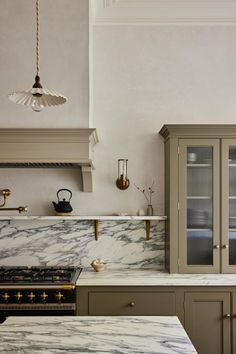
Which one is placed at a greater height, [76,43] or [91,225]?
[76,43]

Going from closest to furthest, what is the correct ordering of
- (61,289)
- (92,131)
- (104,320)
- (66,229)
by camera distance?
1. (104,320)
2. (61,289)
3. (92,131)
4. (66,229)

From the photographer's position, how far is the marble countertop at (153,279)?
9.50 feet

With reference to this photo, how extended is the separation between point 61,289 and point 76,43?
1.99 m

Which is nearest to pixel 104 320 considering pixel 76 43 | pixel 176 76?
pixel 76 43

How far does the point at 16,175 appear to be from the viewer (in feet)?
11.4

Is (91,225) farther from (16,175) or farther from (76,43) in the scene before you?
(76,43)

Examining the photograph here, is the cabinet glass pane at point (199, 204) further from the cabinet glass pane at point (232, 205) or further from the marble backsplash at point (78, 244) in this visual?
the marble backsplash at point (78, 244)

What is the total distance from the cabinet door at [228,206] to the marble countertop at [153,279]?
139mm

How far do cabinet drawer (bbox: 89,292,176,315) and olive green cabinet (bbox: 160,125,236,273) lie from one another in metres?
0.31

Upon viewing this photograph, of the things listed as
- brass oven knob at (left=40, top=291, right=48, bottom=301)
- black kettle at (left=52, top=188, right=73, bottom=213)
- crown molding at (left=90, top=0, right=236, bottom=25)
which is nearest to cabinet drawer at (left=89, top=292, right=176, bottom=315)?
brass oven knob at (left=40, top=291, right=48, bottom=301)

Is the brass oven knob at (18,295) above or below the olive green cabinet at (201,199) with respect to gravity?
below

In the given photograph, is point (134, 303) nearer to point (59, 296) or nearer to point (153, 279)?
point (153, 279)

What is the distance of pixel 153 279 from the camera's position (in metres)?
2.97

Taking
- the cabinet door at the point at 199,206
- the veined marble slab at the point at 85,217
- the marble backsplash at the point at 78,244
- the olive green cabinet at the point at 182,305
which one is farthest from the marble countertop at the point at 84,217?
the olive green cabinet at the point at 182,305
